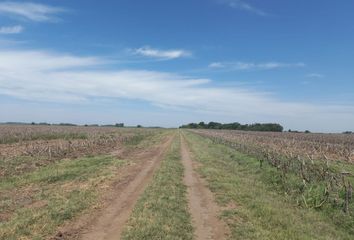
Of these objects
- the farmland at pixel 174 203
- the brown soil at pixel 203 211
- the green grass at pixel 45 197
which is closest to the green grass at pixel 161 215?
the farmland at pixel 174 203

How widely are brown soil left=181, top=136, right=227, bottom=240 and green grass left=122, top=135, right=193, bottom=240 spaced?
22 cm

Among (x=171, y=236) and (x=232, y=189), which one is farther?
(x=232, y=189)

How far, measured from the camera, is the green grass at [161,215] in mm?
9070

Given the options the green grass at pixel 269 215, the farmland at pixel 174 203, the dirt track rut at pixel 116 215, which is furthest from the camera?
the green grass at pixel 269 215

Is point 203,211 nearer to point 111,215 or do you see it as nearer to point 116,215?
point 116,215

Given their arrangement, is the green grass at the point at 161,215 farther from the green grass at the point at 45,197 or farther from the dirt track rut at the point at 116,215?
the green grass at the point at 45,197

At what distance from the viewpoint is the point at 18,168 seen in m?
20.7

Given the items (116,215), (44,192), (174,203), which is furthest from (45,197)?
(174,203)

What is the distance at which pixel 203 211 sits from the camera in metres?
11.8

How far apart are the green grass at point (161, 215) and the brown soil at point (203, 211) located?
8.7 inches

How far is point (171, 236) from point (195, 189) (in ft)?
22.3

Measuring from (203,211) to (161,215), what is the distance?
5.32 feet

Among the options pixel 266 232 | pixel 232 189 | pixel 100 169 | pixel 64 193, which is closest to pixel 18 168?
pixel 100 169

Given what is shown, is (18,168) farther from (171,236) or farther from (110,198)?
(171,236)
